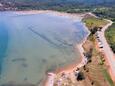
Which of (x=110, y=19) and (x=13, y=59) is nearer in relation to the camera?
(x=13, y=59)

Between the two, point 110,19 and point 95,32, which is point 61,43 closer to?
point 95,32

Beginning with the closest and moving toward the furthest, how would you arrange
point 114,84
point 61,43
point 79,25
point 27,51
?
point 114,84, point 27,51, point 61,43, point 79,25

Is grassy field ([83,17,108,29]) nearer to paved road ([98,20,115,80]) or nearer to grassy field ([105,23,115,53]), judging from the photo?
grassy field ([105,23,115,53])

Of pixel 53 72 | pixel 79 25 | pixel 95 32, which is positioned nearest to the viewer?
pixel 53 72

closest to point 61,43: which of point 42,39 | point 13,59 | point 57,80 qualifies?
point 42,39

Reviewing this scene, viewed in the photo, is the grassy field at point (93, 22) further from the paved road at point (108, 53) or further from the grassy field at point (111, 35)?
the paved road at point (108, 53)

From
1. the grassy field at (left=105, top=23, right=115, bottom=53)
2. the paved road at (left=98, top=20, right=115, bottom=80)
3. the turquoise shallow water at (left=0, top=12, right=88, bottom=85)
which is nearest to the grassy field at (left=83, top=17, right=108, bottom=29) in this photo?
the turquoise shallow water at (left=0, top=12, right=88, bottom=85)
